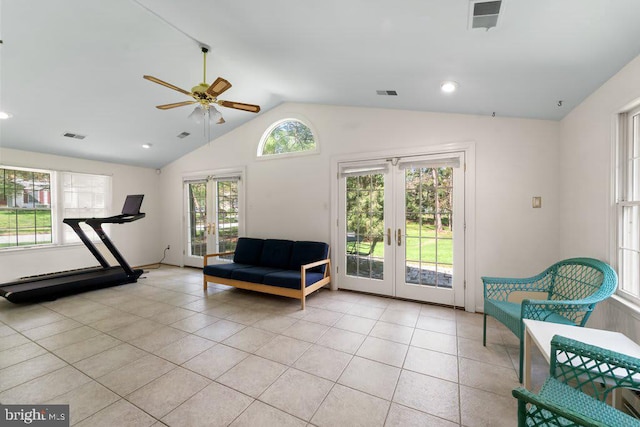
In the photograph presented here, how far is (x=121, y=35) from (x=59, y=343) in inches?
125

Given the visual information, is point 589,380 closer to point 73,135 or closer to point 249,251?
point 249,251

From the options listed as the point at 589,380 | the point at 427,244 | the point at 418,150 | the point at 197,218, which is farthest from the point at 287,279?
the point at 197,218

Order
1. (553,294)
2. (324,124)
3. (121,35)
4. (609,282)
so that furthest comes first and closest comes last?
1. (324,124)
2. (121,35)
3. (553,294)
4. (609,282)

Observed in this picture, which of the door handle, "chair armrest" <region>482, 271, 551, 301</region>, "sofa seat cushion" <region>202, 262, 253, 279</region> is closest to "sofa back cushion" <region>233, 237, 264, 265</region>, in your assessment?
"sofa seat cushion" <region>202, 262, 253, 279</region>

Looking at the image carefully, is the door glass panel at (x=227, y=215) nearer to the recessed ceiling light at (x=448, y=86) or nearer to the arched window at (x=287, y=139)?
the arched window at (x=287, y=139)

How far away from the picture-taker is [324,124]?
14.1ft

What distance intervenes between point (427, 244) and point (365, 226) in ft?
3.05

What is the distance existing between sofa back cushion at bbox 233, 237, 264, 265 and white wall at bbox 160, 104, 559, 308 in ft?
1.07

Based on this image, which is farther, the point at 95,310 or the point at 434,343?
the point at 95,310

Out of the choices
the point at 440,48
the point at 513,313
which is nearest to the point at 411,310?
the point at 513,313

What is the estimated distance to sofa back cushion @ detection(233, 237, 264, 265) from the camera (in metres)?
4.53

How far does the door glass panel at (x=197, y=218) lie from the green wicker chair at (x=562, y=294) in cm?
538

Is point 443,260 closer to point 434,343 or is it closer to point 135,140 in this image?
point 434,343

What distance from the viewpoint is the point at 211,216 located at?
5629 mm
